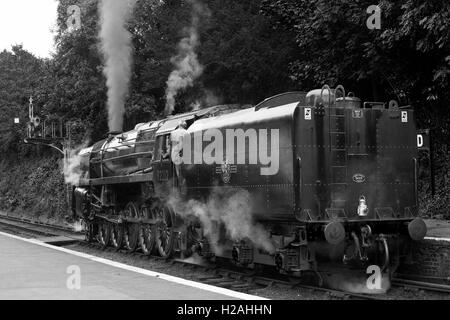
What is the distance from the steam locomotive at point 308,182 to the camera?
817 cm

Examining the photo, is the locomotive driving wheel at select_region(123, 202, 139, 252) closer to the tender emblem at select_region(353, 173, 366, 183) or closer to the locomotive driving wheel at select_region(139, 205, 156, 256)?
the locomotive driving wheel at select_region(139, 205, 156, 256)

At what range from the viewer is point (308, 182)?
813 centimetres

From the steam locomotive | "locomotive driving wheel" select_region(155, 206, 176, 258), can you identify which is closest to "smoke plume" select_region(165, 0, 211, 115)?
"locomotive driving wheel" select_region(155, 206, 176, 258)

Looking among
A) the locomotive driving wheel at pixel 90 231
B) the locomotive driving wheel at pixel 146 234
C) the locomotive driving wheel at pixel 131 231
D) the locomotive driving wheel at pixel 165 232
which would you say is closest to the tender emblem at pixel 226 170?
the locomotive driving wheel at pixel 165 232

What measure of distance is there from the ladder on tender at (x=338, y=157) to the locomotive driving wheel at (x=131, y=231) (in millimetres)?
6442

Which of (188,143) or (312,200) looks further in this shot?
(188,143)

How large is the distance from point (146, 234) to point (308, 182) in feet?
20.2

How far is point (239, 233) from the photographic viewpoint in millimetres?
9484

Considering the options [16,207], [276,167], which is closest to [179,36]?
[276,167]

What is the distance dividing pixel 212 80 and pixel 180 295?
42.1ft

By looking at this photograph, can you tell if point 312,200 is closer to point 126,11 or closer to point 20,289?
point 20,289

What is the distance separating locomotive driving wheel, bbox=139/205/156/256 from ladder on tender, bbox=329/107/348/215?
218 inches

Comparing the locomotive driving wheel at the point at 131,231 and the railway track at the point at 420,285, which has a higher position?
the locomotive driving wheel at the point at 131,231

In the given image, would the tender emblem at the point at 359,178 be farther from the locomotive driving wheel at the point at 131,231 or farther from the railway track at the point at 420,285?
the locomotive driving wheel at the point at 131,231
